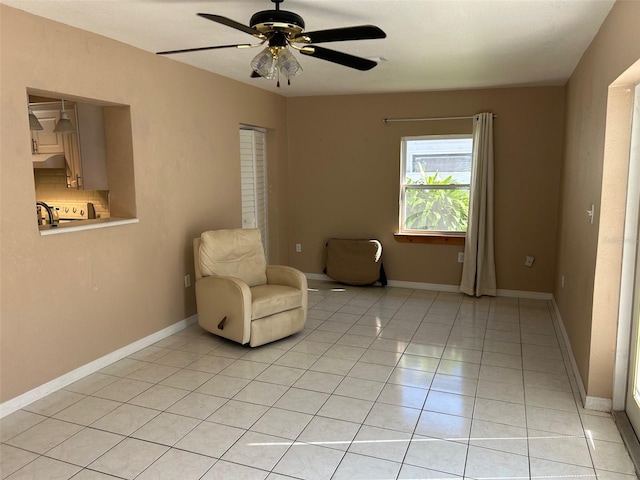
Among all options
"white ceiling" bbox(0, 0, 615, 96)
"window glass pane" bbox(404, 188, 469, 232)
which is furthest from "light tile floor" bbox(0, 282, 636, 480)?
"white ceiling" bbox(0, 0, 615, 96)

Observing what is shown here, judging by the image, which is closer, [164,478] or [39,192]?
[164,478]

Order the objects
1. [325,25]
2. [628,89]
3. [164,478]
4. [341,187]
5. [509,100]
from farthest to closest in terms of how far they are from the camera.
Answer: [341,187], [509,100], [325,25], [628,89], [164,478]

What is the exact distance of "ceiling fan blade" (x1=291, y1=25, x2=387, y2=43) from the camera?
2.25 metres

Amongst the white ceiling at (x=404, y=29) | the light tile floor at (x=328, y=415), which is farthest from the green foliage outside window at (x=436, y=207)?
the light tile floor at (x=328, y=415)

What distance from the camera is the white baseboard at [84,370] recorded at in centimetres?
280

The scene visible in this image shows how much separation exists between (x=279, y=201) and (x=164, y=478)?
4.16 m

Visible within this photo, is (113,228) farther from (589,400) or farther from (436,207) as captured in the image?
(436,207)

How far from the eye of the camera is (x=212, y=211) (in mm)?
4605

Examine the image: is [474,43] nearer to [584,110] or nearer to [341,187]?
[584,110]

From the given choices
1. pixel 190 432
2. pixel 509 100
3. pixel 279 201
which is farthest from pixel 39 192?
pixel 509 100

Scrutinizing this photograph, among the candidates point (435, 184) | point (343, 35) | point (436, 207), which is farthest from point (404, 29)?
point (436, 207)

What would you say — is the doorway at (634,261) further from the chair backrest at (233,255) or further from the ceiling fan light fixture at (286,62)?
the chair backrest at (233,255)

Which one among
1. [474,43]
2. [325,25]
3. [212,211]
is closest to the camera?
[325,25]

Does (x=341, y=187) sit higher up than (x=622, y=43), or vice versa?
(x=622, y=43)
